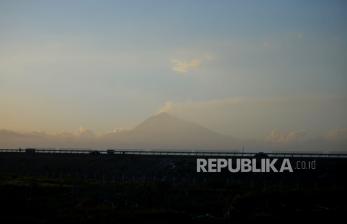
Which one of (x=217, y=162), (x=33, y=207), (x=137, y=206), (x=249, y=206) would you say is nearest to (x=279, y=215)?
(x=249, y=206)

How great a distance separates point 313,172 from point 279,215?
31121 mm

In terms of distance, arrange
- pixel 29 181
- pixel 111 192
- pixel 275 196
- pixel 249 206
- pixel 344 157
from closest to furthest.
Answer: pixel 249 206, pixel 275 196, pixel 111 192, pixel 29 181, pixel 344 157

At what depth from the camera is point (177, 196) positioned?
212ft

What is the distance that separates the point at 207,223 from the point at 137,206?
11.4 metres

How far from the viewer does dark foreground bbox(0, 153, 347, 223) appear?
178ft

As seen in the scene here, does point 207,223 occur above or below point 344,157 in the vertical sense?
below

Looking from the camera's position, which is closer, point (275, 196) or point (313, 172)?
point (275, 196)

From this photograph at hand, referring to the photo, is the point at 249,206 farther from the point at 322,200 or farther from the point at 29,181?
the point at 29,181

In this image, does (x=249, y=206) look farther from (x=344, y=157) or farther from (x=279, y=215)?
(x=344, y=157)

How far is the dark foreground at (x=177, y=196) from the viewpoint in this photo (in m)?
54.2

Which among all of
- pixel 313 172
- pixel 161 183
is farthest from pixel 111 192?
pixel 313 172

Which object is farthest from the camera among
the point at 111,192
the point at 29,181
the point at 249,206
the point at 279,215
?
the point at 29,181

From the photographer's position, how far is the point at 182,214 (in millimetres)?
53781

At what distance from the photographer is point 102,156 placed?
102688 millimetres
